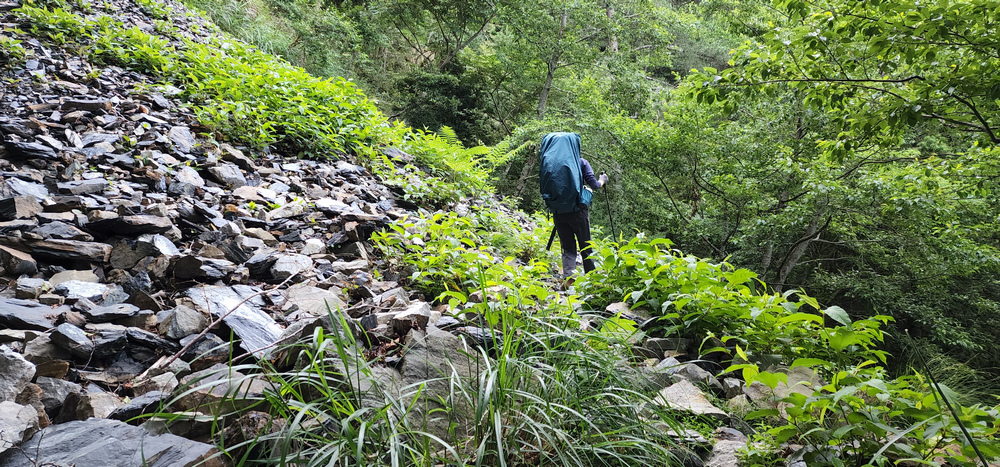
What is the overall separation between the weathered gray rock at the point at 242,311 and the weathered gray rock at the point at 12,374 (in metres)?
0.66

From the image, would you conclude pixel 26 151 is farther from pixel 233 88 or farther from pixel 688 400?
pixel 688 400

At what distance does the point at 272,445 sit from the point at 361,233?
8.34ft

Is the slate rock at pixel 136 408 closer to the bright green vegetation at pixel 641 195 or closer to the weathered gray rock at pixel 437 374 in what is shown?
the bright green vegetation at pixel 641 195

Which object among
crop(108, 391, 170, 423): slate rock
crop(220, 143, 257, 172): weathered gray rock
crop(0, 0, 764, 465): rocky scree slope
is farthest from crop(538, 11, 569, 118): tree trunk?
crop(108, 391, 170, 423): slate rock

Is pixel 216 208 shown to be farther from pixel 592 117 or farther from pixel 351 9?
pixel 351 9

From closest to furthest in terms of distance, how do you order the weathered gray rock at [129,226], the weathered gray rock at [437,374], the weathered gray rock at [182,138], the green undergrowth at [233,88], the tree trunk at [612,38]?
the weathered gray rock at [437,374] < the weathered gray rock at [129,226] < the weathered gray rock at [182,138] < the green undergrowth at [233,88] < the tree trunk at [612,38]

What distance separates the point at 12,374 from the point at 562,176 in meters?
4.04

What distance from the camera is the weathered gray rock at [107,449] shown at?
1.31 meters

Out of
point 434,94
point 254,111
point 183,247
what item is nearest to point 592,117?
point 434,94

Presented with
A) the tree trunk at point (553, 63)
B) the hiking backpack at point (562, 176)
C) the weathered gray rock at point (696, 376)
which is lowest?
the weathered gray rock at point (696, 376)

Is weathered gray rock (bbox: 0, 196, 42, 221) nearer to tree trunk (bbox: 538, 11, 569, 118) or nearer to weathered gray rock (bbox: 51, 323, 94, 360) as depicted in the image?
weathered gray rock (bbox: 51, 323, 94, 360)

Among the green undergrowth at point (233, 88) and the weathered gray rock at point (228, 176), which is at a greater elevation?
the green undergrowth at point (233, 88)

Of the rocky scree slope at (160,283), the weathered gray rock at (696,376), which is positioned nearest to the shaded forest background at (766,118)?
the weathered gray rock at (696,376)

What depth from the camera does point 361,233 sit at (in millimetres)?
3820
